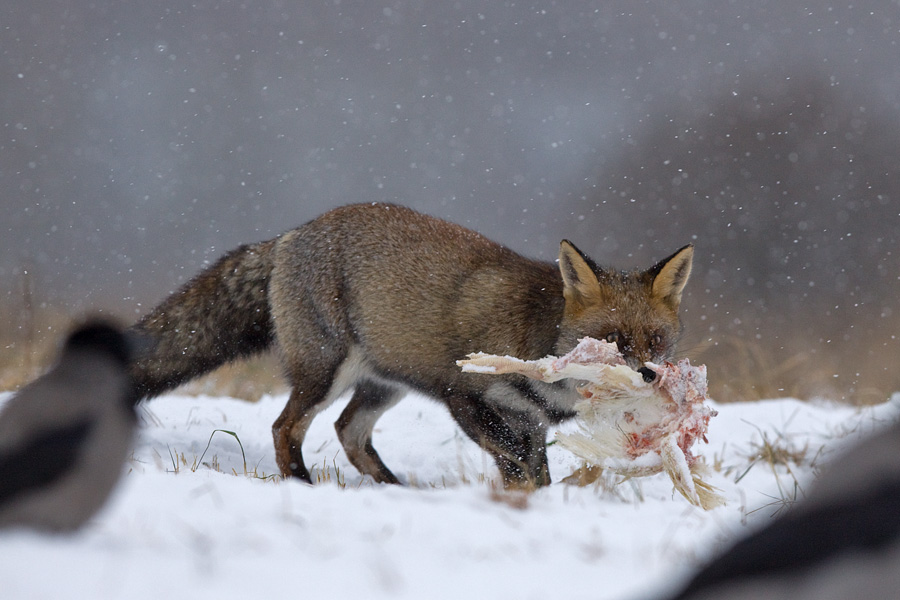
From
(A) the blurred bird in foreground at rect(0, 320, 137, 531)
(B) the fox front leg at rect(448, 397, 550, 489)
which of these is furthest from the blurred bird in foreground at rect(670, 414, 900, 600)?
(B) the fox front leg at rect(448, 397, 550, 489)

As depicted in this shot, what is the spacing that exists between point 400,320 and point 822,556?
4334 millimetres

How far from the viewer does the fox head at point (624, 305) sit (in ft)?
15.5

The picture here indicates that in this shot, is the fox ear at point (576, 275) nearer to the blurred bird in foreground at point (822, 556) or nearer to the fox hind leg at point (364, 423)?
the fox hind leg at point (364, 423)

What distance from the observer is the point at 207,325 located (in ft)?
18.6

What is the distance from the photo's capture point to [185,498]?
2.65 m

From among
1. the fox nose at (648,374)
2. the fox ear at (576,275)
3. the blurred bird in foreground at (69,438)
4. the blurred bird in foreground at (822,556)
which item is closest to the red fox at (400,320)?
the fox ear at (576,275)

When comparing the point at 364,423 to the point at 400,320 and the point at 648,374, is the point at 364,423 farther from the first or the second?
the point at 648,374

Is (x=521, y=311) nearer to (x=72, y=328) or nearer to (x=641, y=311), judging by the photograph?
(x=641, y=311)

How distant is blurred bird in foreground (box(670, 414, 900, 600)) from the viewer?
47.7 inches

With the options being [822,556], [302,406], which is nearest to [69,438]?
[822,556]

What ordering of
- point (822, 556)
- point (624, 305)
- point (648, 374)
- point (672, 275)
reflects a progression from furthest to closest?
1. point (672, 275)
2. point (624, 305)
3. point (648, 374)
4. point (822, 556)

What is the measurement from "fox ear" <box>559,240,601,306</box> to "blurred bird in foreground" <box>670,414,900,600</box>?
3470mm

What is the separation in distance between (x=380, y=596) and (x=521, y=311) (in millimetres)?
3531

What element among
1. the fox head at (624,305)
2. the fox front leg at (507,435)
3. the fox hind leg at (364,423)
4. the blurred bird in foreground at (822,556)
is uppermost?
the blurred bird in foreground at (822,556)
